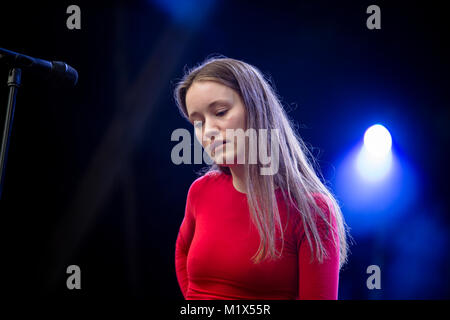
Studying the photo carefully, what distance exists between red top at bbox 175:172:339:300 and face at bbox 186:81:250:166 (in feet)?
0.50

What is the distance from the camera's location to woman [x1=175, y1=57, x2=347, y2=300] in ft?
2.52

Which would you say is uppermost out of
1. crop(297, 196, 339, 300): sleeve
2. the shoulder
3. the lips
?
the lips

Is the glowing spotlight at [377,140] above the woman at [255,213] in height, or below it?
above

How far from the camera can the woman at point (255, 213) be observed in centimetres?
77

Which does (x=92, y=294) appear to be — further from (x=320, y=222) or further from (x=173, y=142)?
(x=320, y=222)

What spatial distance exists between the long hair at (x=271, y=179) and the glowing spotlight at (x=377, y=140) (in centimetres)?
173

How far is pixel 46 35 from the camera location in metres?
1.82

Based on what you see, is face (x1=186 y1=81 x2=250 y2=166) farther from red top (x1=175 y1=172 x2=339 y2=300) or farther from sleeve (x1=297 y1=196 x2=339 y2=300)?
sleeve (x1=297 y1=196 x2=339 y2=300)

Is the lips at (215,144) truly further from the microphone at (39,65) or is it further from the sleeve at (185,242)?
the microphone at (39,65)

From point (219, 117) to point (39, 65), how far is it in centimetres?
52

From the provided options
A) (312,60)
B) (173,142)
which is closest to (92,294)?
(173,142)

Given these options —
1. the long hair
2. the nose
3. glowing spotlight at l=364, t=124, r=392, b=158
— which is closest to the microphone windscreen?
the long hair

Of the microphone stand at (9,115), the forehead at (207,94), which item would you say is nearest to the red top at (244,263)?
the forehead at (207,94)

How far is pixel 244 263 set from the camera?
784mm
